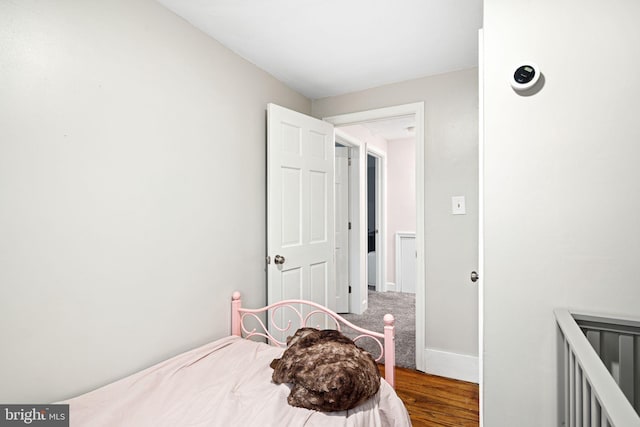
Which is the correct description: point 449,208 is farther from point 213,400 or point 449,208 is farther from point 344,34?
point 213,400

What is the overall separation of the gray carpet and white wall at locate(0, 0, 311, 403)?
5.42 ft

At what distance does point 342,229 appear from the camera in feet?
14.1

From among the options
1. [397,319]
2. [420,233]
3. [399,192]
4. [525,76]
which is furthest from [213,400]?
[399,192]

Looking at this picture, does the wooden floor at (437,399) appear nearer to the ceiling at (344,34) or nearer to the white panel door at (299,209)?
the white panel door at (299,209)

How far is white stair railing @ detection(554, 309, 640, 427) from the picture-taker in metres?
0.65

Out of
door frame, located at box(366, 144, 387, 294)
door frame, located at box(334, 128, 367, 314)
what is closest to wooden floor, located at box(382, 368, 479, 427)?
door frame, located at box(334, 128, 367, 314)

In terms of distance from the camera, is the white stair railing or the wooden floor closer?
the white stair railing

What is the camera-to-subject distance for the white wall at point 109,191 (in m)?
1.23

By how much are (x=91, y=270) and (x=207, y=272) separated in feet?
2.23

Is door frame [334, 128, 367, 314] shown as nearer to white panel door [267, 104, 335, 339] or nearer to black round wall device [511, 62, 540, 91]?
white panel door [267, 104, 335, 339]

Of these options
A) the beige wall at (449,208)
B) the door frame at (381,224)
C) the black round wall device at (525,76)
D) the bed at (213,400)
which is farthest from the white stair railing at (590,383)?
the door frame at (381,224)

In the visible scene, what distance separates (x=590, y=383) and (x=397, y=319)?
333 centimetres

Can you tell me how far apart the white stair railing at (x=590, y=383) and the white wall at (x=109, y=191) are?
176 cm


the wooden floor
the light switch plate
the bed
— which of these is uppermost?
the light switch plate
